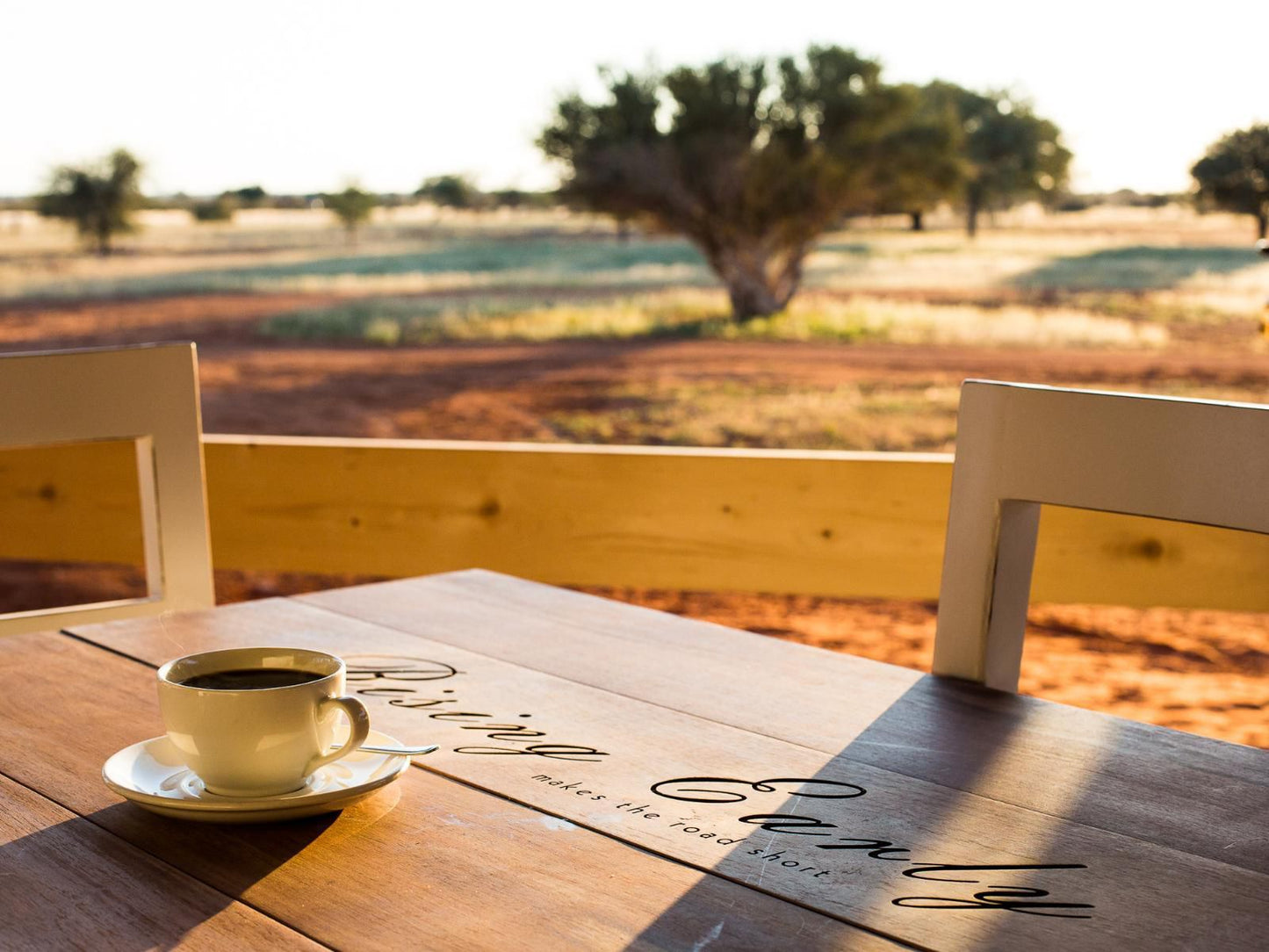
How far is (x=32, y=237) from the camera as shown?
4891mm

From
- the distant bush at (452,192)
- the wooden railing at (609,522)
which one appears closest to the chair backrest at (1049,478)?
the wooden railing at (609,522)

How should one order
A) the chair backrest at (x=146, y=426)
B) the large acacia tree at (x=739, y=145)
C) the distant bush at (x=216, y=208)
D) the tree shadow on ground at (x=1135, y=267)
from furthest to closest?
the large acacia tree at (x=739, y=145) → the distant bush at (x=216, y=208) → the tree shadow on ground at (x=1135, y=267) → the chair backrest at (x=146, y=426)

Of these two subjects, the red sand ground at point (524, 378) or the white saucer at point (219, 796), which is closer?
the white saucer at point (219, 796)

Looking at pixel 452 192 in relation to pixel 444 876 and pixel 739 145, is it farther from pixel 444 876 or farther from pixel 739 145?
pixel 444 876

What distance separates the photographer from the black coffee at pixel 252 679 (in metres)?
0.57

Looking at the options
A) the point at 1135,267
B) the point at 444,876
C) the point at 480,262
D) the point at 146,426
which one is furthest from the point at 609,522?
the point at 480,262

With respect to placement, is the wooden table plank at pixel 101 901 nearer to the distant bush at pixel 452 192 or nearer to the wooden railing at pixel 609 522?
the wooden railing at pixel 609 522

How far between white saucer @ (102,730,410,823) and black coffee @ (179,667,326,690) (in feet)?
0.16

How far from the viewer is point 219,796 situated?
1.82 ft

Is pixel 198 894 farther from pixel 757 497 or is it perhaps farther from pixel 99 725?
pixel 757 497

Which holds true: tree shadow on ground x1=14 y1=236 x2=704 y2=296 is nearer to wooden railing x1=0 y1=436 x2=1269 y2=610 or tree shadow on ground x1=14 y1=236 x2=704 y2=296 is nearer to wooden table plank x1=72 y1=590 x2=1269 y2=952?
wooden railing x1=0 y1=436 x2=1269 y2=610

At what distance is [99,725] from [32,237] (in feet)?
16.0

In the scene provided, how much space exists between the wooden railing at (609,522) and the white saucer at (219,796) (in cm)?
129

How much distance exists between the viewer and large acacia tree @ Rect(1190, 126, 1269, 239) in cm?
397
